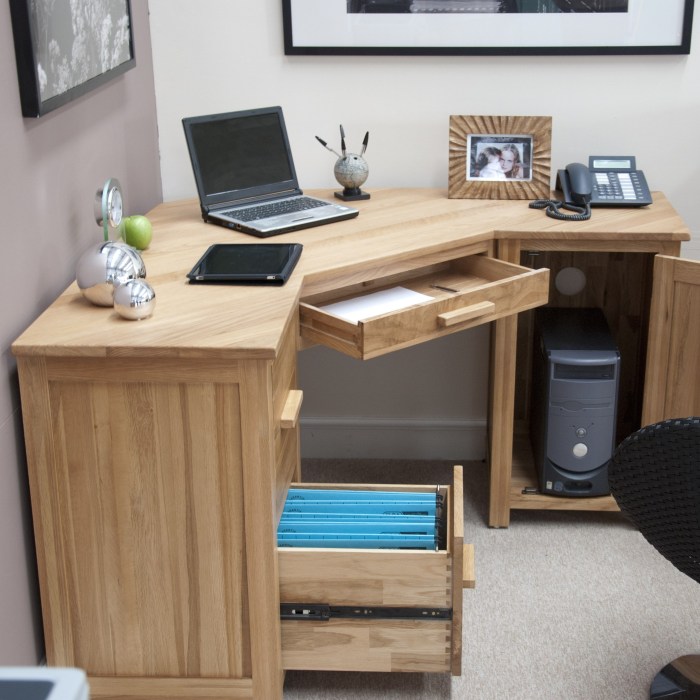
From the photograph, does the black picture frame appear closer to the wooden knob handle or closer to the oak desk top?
the oak desk top

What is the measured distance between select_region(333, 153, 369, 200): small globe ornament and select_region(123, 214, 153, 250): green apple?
0.60 m

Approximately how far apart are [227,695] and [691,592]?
1086 mm

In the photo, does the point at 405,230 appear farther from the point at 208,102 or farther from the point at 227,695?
the point at 227,695

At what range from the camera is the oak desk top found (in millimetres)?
1708

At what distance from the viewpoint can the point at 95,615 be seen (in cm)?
187

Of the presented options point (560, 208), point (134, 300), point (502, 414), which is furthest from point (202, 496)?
point (560, 208)

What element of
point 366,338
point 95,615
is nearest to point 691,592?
point 366,338

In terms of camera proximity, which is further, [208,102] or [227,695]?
[208,102]

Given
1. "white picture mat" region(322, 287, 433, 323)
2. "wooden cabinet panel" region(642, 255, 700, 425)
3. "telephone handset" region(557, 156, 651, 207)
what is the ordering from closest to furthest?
"white picture mat" region(322, 287, 433, 323) → "wooden cabinet panel" region(642, 255, 700, 425) → "telephone handset" region(557, 156, 651, 207)

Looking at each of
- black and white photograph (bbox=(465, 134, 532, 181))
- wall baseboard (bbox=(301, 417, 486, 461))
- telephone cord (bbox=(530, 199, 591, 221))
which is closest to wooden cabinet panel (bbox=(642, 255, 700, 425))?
→ telephone cord (bbox=(530, 199, 591, 221))

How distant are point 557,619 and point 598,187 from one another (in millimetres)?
1054

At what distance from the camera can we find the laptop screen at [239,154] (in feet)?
8.02

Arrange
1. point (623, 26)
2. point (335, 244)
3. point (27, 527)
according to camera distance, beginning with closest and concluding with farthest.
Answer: point (27, 527), point (335, 244), point (623, 26)

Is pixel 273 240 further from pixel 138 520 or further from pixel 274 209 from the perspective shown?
pixel 138 520
